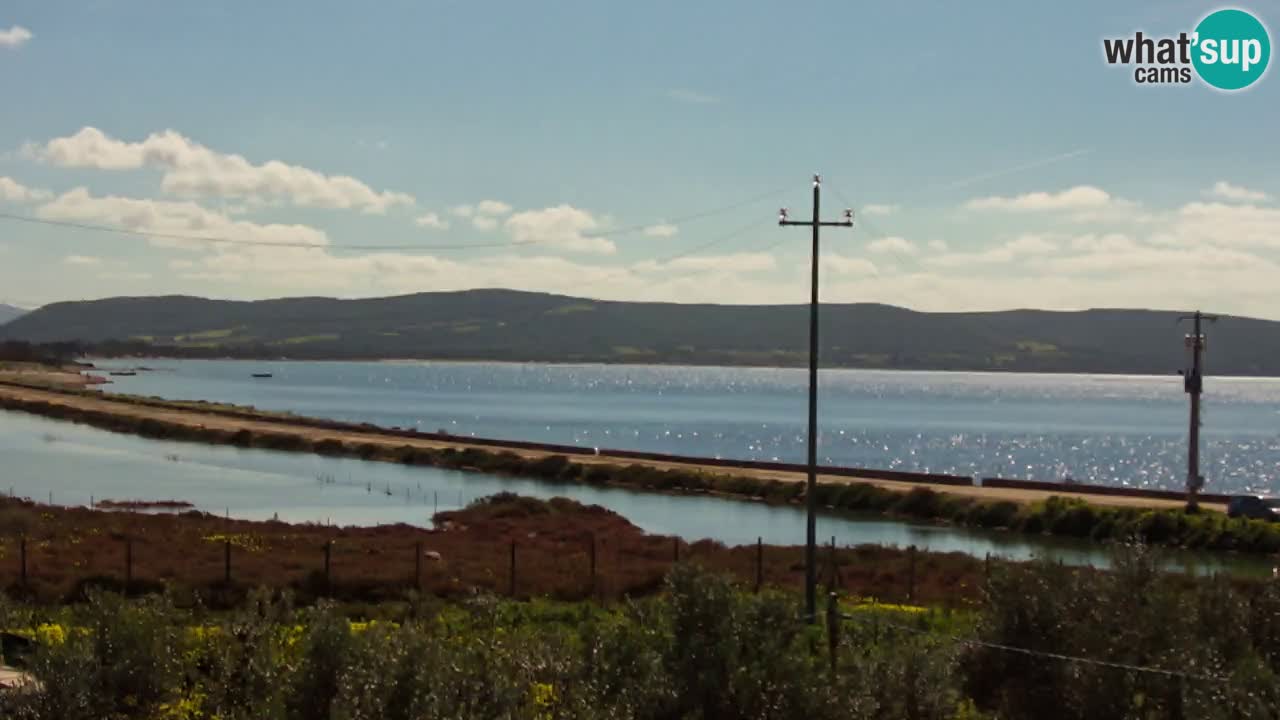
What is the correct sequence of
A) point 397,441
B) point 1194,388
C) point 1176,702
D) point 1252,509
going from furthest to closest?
point 397,441, point 1194,388, point 1252,509, point 1176,702

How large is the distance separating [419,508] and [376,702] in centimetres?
6638

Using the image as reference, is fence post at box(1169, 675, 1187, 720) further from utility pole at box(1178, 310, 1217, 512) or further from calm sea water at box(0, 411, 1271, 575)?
utility pole at box(1178, 310, 1217, 512)

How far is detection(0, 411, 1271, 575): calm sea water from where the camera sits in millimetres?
71600

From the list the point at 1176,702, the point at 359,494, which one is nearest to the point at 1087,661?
the point at 1176,702

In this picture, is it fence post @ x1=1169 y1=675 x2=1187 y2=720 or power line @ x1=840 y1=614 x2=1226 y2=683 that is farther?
fence post @ x1=1169 y1=675 x2=1187 y2=720

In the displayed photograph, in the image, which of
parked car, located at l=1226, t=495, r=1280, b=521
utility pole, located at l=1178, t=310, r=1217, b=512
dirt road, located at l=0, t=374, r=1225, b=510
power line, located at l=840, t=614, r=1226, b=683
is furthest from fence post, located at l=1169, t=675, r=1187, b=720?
dirt road, located at l=0, t=374, r=1225, b=510

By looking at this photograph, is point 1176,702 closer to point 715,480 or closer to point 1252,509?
point 1252,509

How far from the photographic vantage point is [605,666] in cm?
1814

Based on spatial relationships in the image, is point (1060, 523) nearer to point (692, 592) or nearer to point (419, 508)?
point (419, 508)

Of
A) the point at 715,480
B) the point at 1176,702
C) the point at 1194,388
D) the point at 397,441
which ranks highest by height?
the point at 1194,388

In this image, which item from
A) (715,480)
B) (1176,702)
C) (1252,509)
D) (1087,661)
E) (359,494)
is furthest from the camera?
(715,480)

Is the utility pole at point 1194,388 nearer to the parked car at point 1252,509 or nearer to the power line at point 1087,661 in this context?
the parked car at point 1252,509

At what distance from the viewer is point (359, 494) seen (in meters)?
89.2

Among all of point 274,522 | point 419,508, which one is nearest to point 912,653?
point 274,522
